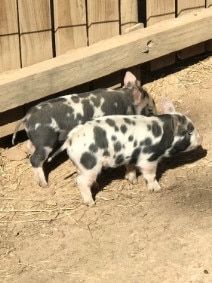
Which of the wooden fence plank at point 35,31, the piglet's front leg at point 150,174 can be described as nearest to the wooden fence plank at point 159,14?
the wooden fence plank at point 35,31

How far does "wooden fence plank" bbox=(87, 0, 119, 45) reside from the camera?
5.81m

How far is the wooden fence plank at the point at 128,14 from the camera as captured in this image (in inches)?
239

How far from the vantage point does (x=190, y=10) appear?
6660 millimetres

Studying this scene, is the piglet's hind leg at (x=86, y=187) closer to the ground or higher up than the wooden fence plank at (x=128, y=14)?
closer to the ground

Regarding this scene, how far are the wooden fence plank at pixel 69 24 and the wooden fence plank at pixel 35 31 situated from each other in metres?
0.08

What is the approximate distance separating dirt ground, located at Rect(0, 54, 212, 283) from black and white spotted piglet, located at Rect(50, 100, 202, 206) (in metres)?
0.17

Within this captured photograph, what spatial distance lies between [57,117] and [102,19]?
1229mm

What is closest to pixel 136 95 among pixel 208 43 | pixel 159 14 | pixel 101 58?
pixel 101 58

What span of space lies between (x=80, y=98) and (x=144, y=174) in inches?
29.3

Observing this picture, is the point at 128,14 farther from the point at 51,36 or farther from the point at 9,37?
the point at 9,37

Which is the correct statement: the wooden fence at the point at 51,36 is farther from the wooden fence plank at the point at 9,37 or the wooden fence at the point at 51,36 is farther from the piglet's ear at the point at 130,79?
the piglet's ear at the point at 130,79

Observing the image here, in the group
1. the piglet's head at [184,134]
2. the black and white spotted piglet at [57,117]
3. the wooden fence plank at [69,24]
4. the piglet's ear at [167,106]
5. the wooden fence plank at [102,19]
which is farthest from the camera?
the wooden fence plank at [102,19]

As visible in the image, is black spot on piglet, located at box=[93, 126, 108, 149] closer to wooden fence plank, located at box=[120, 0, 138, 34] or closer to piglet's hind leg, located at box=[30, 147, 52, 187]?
piglet's hind leg, located at box=[30, 147, 52, 187]

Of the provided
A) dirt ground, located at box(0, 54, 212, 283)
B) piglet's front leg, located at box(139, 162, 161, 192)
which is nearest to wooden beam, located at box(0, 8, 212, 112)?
dirt ground, located at box(0, 54, 212, 283)
